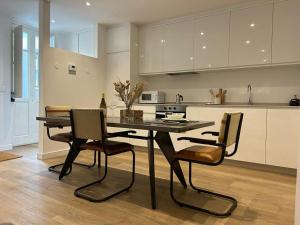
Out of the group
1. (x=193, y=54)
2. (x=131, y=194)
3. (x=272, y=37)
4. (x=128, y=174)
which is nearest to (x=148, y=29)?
(x=193, y=54)

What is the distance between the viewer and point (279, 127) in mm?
3119

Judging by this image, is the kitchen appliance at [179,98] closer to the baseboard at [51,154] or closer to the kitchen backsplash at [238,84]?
the kitchen backsplash at [238,84]

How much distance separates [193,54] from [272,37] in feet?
4.02

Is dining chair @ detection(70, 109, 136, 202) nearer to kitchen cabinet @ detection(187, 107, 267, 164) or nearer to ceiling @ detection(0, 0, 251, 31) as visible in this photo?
kitchen cabinet @ detection(187, 107, 267, 164)

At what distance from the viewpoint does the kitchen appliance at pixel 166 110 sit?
12.7 feet

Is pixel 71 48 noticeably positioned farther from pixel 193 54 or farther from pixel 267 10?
pixel 267 10

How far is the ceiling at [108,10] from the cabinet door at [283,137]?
5.95ft

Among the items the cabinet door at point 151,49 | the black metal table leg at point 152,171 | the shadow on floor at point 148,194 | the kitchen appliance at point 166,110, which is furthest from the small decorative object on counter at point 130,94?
the cabinet door at point 151,49

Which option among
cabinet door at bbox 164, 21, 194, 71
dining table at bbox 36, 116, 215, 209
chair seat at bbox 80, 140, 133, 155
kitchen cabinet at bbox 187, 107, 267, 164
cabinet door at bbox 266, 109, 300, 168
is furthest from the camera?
cabinet door at bbox 164, 21, 194, 71

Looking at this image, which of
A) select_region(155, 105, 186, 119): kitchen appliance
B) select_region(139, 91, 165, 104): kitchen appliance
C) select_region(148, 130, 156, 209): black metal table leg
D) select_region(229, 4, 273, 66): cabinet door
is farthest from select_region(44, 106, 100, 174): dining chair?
select_region(229, 4, 273, 66): cabinet door

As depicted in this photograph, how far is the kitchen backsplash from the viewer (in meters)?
3.61

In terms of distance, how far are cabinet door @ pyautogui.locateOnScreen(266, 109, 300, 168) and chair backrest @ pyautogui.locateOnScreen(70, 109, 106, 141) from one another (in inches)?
91.4

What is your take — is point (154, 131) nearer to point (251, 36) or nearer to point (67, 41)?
point (251, 36)

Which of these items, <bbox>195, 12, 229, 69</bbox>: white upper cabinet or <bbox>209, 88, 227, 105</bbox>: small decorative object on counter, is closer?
<bbox>195, 12, 229, 69</bbox>: white upper cabinet
